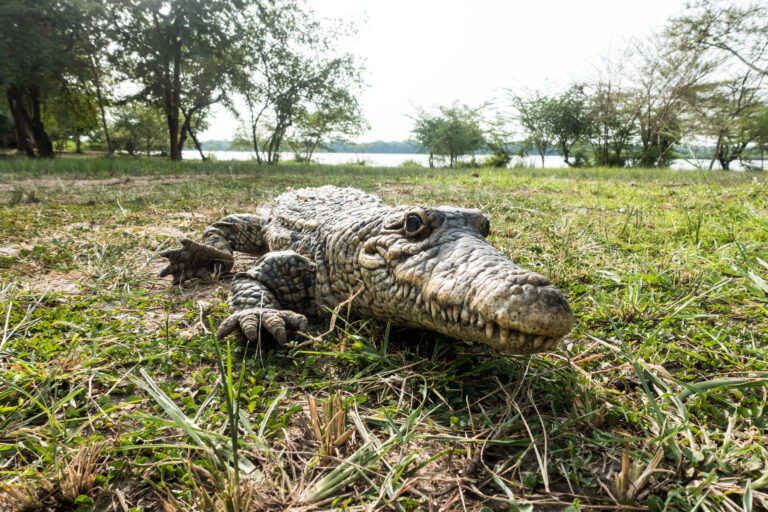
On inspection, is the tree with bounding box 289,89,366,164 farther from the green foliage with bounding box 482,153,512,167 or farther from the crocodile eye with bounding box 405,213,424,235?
the crocodile eye with bounding box 405,213,424,235

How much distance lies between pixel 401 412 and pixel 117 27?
29.2 metres

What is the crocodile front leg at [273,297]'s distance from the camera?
6.78 feet

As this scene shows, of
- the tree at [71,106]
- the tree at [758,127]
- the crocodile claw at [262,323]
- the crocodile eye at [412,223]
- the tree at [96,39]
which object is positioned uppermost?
the tree at [96,39]

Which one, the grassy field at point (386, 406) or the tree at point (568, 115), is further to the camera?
the tree at point (568, 115)

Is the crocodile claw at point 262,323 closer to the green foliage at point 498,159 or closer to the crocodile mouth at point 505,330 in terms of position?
the crocodile mouth at point 505,330

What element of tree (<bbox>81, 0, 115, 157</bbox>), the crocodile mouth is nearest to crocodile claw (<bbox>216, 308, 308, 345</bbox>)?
the crocodile mouth

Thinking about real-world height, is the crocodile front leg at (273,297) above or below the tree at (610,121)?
below

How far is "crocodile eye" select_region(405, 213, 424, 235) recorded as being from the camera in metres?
2.00

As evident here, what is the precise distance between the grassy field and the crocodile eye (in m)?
0.61

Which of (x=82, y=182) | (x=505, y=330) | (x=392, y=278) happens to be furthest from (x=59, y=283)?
(x=82, y=182)

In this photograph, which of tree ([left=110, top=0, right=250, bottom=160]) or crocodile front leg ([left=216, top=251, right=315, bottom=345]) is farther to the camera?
tree ([left=110, top=0, right=250, bottom=160])

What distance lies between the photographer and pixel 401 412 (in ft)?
4.85

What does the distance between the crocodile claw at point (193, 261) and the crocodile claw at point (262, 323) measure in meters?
1.35

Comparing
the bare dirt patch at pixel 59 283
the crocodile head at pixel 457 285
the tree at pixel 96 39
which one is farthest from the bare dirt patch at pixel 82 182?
the tree at pixel 96 39
